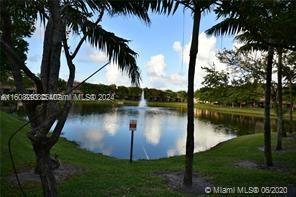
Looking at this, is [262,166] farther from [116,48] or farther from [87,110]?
[87,110]

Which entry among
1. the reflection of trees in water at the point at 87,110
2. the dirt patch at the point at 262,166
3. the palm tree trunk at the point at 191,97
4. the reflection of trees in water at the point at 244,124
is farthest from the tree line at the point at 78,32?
the reflection of trees in water at the point at 87,110

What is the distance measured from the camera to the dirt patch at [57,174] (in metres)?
9.47

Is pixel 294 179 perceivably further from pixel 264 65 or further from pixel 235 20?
pixel 264 65

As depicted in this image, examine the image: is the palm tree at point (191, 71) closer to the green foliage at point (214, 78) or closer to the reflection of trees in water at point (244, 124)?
the green foliage at point (214, 78)

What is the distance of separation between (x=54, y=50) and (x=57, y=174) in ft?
19.7

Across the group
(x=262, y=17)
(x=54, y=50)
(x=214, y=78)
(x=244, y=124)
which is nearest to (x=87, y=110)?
(x=244, y=124)

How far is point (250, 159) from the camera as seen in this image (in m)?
15.7

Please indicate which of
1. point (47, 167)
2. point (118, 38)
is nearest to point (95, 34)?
point (118, 38)

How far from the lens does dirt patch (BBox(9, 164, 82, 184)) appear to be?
9.47 metres

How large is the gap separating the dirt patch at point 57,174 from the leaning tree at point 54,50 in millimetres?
3983

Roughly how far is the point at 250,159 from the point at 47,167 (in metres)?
12.3

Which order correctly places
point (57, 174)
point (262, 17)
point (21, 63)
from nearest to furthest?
point (21, 63) < point (262, 17) < point (57, 174)

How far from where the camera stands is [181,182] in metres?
10.1

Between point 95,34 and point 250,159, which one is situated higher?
point 95,34
